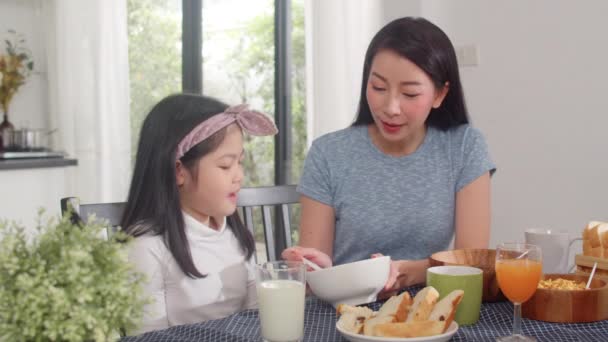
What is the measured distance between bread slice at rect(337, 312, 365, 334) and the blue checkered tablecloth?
36mm

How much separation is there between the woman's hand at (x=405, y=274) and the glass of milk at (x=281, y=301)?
0.26 meters

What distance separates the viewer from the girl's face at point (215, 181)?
1430mm

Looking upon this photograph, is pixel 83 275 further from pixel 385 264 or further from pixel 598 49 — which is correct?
pixel 598 49

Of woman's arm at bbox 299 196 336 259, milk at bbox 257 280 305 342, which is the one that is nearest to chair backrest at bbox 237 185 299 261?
woman's arm at bbox 299 196 336 259

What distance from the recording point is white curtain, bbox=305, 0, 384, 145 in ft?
9.71

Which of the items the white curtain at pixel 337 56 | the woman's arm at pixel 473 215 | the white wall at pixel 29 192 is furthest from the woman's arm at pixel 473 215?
the white wall at pixel 29 192

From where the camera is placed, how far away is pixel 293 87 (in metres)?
3.57

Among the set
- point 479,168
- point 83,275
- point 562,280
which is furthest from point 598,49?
point 83,275

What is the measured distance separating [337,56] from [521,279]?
2.02 m

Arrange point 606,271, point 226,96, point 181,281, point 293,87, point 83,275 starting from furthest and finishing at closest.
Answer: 1. point 226,96
2. point 293,87
3. point 181,281
4. point 606,271
5. point 83,275

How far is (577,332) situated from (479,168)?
0.63 meters

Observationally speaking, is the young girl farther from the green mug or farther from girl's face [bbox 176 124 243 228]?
the green mug

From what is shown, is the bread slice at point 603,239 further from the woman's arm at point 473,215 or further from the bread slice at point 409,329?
the bread slice at point 409,329

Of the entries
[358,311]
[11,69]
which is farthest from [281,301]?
[11,69]
